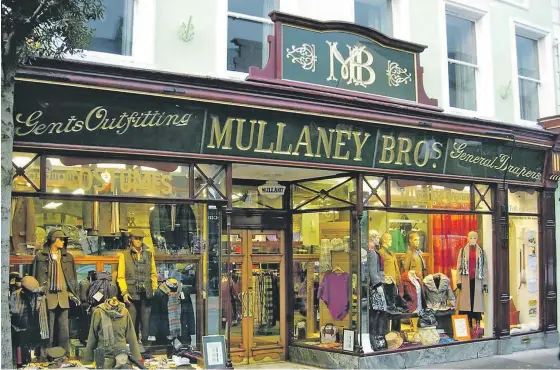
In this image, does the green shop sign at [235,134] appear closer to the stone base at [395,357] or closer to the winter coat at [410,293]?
the winter coat at [410,293]

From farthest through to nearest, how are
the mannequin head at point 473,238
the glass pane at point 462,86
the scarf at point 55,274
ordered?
1. the glass pane at point 462,86
2. the mannequin head at point 473,238
3. the scarf at point 55,274

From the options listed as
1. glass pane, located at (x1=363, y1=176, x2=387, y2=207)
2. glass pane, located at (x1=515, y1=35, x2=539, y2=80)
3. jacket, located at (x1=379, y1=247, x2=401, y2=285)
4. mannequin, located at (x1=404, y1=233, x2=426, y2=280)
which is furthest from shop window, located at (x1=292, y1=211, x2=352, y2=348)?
glass pane, located at (x1=515, y1=35, x2=539, y2=80)

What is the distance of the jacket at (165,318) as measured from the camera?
918 cm

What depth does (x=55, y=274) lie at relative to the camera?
8672 millimetres

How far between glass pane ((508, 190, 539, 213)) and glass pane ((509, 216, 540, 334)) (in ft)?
0.52

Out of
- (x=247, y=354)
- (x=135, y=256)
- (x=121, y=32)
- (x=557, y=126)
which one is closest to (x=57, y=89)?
(x=121, y=32)

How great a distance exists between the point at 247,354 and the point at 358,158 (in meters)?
3.77

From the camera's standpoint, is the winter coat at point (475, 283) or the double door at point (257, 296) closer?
the double door at point (257, 296)

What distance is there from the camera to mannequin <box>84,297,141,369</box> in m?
8.67

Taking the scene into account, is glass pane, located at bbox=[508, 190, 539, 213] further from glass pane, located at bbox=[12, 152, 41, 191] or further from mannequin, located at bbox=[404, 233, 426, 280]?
glass pane, located at bbox=[12, 152, 41, 191]

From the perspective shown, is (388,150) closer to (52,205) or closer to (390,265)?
(390,265)

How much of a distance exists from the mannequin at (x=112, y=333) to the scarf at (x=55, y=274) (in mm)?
589

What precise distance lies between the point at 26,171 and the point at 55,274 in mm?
1462

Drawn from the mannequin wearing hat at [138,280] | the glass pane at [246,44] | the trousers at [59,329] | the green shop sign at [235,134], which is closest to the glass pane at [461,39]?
the green shop sign at [235,134]
